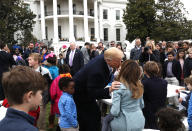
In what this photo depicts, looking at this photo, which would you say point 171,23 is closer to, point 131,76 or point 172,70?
point 172,70

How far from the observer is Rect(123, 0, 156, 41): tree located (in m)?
34.2

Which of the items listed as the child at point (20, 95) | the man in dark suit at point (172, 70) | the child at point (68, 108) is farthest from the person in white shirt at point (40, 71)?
the man in dark suit at point (172, 70)

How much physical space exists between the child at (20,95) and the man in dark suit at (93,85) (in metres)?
1.49

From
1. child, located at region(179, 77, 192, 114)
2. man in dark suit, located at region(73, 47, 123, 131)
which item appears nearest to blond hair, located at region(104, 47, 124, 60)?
man in dark suit, located at region(73, 47, 123, 131)

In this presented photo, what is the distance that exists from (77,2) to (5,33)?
2109 cm

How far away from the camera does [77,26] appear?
122 ft

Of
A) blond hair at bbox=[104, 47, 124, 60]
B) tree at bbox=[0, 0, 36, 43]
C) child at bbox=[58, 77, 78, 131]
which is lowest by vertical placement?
child at bbox=[58, 77, 78, 131]

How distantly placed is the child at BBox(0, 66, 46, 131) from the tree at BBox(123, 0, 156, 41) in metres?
33.9

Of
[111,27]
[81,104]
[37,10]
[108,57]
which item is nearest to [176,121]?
[108,57]

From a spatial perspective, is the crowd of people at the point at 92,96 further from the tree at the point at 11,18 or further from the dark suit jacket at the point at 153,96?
the tree at the point at 11,18

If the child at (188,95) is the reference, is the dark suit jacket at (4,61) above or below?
above

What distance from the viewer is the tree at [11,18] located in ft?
59.4

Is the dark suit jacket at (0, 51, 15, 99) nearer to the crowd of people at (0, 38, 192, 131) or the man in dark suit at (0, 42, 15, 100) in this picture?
the man in dark suit at (0, 42, 15, 100)

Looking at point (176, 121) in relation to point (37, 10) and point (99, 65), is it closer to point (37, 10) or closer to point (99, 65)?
point (99, 65)
